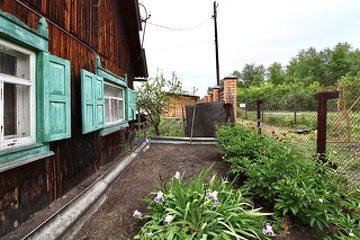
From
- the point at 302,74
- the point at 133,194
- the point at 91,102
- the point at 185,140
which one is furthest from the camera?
the point at 302,74

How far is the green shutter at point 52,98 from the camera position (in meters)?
2.05

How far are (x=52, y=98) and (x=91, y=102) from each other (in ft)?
2.99

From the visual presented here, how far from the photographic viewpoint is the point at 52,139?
215 cm

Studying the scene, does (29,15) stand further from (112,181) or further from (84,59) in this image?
(112,181)

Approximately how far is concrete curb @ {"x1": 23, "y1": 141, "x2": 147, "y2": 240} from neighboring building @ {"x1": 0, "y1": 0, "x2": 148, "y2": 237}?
11.3 inches

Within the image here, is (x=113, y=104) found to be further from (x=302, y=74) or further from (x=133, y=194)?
(x=302, y=74)

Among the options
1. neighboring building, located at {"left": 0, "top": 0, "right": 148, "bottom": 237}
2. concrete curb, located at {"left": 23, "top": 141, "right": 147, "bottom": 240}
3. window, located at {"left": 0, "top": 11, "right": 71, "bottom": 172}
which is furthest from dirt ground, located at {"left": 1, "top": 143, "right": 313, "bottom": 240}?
window, located at {"left": 0, "top": 11, "right": 71, "bottom": 172}

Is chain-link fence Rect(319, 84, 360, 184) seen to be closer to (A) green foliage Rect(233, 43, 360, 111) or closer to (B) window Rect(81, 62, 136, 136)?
(B) window Rect(81, 62, 136, 136)

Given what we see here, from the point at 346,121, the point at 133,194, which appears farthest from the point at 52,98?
the point at 346,121

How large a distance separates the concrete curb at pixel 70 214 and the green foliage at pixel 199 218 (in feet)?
2.80

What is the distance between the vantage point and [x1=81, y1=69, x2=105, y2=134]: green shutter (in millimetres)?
2855

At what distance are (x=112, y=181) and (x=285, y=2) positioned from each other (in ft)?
33.5

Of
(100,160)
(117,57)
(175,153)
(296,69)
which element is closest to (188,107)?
(175,153)

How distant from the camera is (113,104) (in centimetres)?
493
